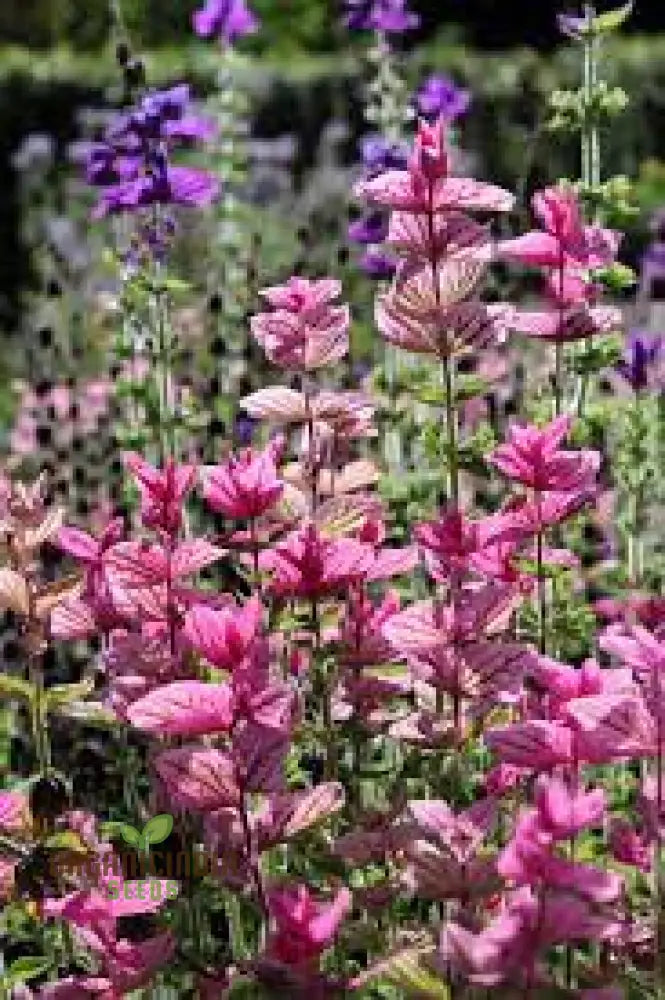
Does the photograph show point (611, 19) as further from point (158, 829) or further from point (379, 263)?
point (158, 829)

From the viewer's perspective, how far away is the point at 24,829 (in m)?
2.12

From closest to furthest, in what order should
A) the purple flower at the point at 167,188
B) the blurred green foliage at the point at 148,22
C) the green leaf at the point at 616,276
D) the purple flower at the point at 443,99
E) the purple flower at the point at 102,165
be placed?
the green leaf at the point at 616,276
the purple flower at the point at 167,188
the purple flower at the point at 102,165
the purple flower at the point at 443,99
the blurred green foliage at the point at 148,22

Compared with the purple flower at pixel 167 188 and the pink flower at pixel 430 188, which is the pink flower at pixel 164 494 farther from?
the purple flower at pixel 167 188

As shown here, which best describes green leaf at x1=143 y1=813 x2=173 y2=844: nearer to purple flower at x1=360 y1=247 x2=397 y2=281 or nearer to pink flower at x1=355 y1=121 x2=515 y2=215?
pink flower at x1=355 y1=121 x2=515 y2=215

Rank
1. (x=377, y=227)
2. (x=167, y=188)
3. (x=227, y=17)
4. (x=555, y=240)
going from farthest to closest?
1. (x=227, y=17)
2. (x=377, y=227)
3. (x=167, y=188)
4. (x=555, y=240)

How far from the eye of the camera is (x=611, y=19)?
3.11 metres

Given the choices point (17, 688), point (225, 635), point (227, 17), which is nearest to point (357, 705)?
point (17, 688)

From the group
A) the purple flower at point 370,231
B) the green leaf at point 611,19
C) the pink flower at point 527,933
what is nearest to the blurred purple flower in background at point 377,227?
the purple flower at point 370,231

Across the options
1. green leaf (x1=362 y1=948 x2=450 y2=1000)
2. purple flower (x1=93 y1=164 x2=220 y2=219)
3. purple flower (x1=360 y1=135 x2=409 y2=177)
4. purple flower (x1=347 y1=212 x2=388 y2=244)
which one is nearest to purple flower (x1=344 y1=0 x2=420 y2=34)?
purple flower (x1=360 y1=135 x2=409 y2=177)

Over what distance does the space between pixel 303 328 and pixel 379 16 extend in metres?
2.55

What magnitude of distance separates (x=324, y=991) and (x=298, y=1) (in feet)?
59.3

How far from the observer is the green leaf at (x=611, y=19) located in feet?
9.71

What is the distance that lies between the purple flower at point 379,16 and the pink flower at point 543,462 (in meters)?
2.60

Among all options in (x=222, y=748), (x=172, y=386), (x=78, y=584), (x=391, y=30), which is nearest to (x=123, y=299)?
(x=172, y=386)
